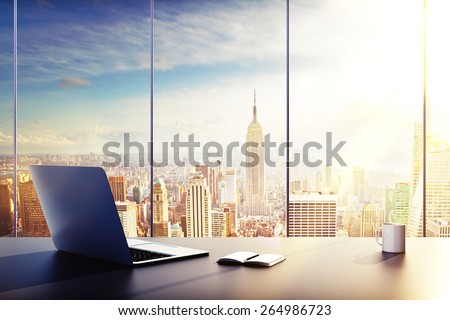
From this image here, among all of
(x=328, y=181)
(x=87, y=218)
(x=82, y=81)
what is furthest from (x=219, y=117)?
(x=87, y=218)

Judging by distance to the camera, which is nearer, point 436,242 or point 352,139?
point 436,242

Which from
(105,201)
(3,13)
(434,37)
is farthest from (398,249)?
(3,13)

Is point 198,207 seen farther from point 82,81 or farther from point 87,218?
point 87,218

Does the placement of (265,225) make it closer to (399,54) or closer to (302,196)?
(302,196)

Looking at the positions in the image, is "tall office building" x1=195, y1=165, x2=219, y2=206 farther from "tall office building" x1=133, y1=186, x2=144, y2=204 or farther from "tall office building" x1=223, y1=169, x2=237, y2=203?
"tall office building" x1=133, y1=186, x2=144, y2=204

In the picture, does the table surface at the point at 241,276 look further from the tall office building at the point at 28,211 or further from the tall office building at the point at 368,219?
the tall office building at the point at 28,211

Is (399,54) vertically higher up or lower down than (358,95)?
higher up
